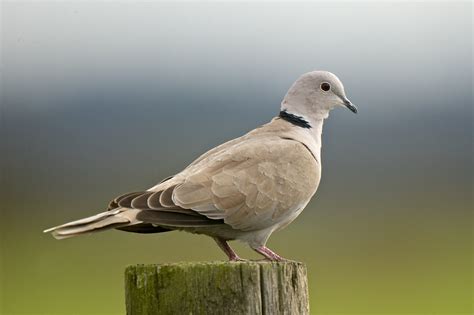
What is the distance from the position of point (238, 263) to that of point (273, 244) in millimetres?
11683

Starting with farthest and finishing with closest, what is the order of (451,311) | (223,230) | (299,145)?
1. (451,311)
2. (299,145)
3. (223,230)

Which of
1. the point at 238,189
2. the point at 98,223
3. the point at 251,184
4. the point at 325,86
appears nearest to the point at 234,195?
the point at 238,189

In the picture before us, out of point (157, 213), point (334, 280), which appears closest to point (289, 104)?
point (157, 213)

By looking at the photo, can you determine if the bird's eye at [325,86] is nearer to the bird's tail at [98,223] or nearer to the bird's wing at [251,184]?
the bird's wing at [251,184]

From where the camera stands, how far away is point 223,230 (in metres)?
6.76

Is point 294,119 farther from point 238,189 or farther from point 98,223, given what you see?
point 98,223

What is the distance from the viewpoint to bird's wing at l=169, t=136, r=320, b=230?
6555 millimetres

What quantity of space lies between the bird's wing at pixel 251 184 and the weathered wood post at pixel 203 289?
125cm

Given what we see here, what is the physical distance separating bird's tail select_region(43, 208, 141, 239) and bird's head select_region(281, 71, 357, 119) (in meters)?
2.32

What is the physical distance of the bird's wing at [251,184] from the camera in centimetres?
655

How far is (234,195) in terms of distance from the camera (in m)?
6.71

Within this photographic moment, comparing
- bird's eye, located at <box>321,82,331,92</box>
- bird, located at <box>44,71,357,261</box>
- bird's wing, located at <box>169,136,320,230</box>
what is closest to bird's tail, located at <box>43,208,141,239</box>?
bird, located at <box>44,71,357,261</box>

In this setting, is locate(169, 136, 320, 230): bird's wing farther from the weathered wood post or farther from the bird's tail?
the weathered wood post

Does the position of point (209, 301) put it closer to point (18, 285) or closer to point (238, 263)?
point (238, 263)
